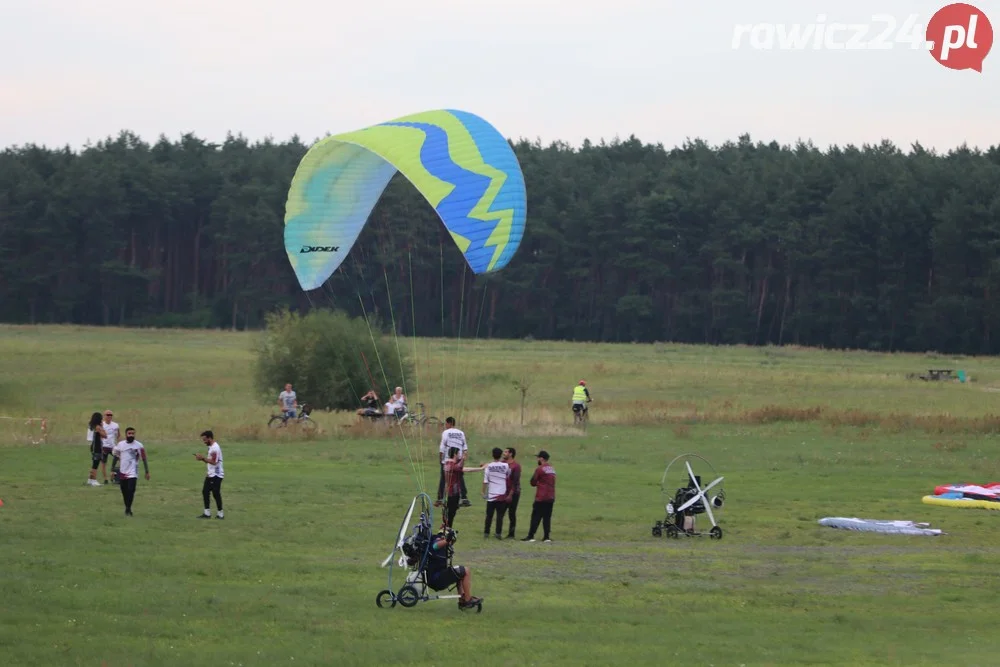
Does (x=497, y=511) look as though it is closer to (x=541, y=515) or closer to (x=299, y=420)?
(x=541, y=515)

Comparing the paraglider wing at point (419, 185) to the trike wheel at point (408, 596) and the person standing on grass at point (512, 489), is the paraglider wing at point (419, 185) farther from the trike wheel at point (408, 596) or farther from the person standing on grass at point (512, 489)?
the trike wheel at point (408, 596)

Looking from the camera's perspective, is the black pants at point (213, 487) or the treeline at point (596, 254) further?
the treeline at point (596, 254)

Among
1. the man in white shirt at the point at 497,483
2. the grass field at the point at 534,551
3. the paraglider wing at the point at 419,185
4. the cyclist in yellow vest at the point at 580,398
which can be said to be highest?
the paraglider wing at the point at 419,185

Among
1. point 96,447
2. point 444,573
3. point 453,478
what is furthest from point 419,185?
point 96,447

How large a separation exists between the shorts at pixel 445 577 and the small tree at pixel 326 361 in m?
29.9

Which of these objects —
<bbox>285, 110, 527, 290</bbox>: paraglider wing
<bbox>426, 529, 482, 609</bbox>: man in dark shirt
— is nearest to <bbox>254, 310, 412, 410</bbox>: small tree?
<bbox>285, 110, 527, 290</bbox>: paraglider wing

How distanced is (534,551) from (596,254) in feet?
297

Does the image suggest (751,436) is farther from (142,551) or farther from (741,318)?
(741,318)

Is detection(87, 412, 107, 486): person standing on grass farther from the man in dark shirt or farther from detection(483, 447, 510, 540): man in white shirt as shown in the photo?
the man in dark shirt

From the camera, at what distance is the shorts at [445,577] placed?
49.3 feet

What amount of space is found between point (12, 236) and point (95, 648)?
10142cm

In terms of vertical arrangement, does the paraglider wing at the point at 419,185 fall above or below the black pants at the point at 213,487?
above

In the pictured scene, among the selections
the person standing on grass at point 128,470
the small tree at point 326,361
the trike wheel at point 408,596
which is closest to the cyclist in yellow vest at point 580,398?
the small tree at point 326,361

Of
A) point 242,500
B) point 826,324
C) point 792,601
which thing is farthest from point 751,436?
point 826,324
